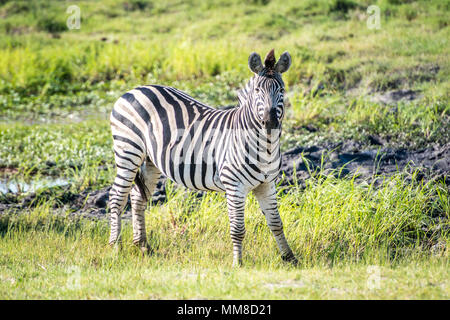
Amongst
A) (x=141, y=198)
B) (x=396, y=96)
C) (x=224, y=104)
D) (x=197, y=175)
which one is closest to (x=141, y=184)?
(x=141, y=198)

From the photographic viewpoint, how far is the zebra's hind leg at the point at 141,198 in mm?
7098

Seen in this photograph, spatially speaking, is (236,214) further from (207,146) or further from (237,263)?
(207,146)

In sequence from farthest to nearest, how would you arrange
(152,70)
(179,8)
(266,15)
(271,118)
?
(179,8) → (266,15) → (152,70) → (271,118)

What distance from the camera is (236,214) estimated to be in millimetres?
5977

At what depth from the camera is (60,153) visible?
34.3ft

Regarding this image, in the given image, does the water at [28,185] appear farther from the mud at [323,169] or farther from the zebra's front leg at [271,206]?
the zebra's front leg at [271,206]

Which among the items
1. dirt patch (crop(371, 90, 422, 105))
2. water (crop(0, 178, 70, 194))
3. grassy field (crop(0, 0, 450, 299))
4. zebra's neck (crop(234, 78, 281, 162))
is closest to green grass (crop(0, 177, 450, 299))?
Result: grassy field (crop(0, 0, 450, 299))

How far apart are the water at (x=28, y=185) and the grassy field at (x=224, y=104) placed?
17cm

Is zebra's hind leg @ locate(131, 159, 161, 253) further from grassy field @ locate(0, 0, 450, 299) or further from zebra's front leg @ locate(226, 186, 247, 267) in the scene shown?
zebra's front leg @ locate(226, 186, 247, 267)

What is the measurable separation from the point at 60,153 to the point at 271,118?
20.2ft

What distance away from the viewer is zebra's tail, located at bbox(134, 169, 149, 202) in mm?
7105
